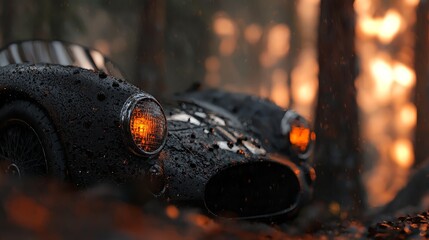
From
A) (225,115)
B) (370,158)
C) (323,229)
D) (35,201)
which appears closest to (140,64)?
(225,115)

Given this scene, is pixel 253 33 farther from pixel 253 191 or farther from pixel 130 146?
pixel 130 146

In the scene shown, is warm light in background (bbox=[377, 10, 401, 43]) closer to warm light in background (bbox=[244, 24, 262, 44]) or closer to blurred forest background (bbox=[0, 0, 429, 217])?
blurred forest background (bbox=[0, 0, 429, 217])

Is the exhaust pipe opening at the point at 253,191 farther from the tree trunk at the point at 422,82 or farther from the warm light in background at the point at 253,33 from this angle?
the warm light in background at the point at 253,33

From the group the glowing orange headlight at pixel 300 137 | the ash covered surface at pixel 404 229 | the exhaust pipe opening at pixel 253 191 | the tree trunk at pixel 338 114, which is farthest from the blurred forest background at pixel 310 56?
→ the ash covered surface at pixel 404 229

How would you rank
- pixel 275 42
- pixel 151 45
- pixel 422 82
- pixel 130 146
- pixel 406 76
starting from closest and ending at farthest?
pixel 130 146 → pixel 151 45 → pixel 422 82 → pixel 406 76 → pixel 275 42

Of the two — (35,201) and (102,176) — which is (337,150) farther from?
(35,201)

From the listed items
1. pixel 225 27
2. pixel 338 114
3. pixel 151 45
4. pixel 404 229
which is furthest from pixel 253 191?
pixel 225 27

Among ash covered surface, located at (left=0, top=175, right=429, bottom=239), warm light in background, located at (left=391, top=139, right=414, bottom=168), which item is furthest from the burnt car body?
warm light in background, located at (left=391, top=139, right=414, bottom=168)
